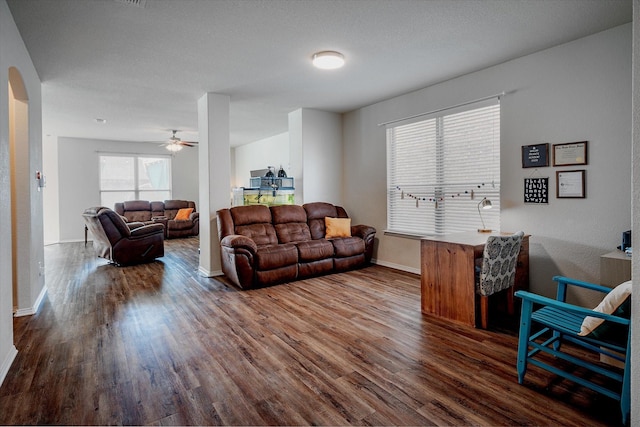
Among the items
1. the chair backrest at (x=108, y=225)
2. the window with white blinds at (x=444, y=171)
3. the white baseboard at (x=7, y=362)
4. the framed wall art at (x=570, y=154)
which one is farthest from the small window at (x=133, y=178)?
the framed wall art at (x=570, y=154)

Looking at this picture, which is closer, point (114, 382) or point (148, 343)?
point (114, 382)

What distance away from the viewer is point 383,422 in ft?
5.74

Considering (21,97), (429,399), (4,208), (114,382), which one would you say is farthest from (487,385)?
(21,97)

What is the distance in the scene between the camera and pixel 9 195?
2506 millimetres

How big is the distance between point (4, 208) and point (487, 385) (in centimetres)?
334

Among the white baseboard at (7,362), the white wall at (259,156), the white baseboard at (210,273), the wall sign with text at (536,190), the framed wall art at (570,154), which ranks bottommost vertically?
the white baseboard at (7,362)

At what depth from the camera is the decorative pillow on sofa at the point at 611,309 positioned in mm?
1736

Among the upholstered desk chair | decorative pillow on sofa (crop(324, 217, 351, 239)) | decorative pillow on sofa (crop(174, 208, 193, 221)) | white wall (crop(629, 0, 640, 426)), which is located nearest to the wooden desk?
the upholstered desk chair

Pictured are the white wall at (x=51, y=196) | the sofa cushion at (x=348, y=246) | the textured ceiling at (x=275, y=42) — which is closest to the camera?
the textured ceiling at (x=275, y=42)

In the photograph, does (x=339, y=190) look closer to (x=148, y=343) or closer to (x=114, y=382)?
(x=148, y=343)

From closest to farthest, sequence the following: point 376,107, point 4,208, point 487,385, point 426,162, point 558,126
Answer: point 487,385 → point 4,208 → point 558,126 → point 426,162 → point 376,107

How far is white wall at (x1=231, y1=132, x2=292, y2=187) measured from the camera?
8.18 m

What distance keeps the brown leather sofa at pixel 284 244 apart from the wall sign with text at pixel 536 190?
2.29 meters

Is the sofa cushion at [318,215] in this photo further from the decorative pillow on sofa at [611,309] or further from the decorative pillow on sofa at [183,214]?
the decorative pillow on sofa at [183,214]
